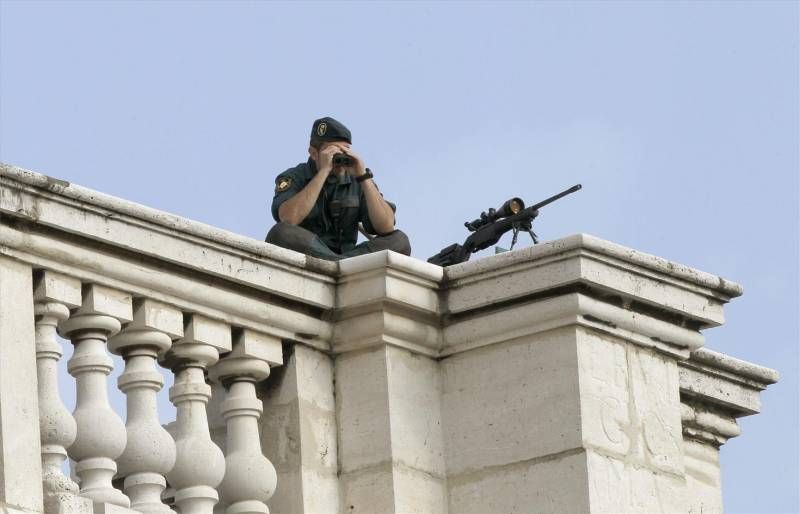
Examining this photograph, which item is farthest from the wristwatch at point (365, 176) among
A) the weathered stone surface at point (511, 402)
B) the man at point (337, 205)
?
the weathered stone surface at point (511, 402)

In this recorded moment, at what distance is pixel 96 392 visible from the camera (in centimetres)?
1083

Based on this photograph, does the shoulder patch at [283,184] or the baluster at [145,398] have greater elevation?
the shoulder patch at [283,184]

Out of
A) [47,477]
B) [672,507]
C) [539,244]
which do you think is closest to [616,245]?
[539,244]

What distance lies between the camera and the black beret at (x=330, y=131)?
12734 millimetres

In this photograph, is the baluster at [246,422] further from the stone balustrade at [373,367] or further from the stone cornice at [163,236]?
the stone cornice at [163,236]

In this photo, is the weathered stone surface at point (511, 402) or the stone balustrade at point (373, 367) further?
the weathered stone surface at point (511, 402)

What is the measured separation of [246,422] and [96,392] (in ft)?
2.70

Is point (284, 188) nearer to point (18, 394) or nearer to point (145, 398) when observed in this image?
point (145, 398)

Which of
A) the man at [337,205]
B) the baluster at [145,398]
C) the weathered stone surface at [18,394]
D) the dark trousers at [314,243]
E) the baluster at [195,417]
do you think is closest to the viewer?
the weathered stone surface at [18,394]

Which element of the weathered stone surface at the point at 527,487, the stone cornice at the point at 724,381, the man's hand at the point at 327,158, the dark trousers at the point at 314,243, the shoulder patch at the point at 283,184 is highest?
the man's hand at the point at 327,158

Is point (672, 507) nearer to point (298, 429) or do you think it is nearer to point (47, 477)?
point (298, 429)

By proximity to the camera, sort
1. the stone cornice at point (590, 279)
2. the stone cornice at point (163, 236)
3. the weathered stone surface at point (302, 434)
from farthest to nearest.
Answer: the stone cornice at point (590, 279), the weathered stone surface at point (302, 434), the stone cornice at point (163, 236)

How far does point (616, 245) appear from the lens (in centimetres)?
1164

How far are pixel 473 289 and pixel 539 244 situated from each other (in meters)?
0.34
